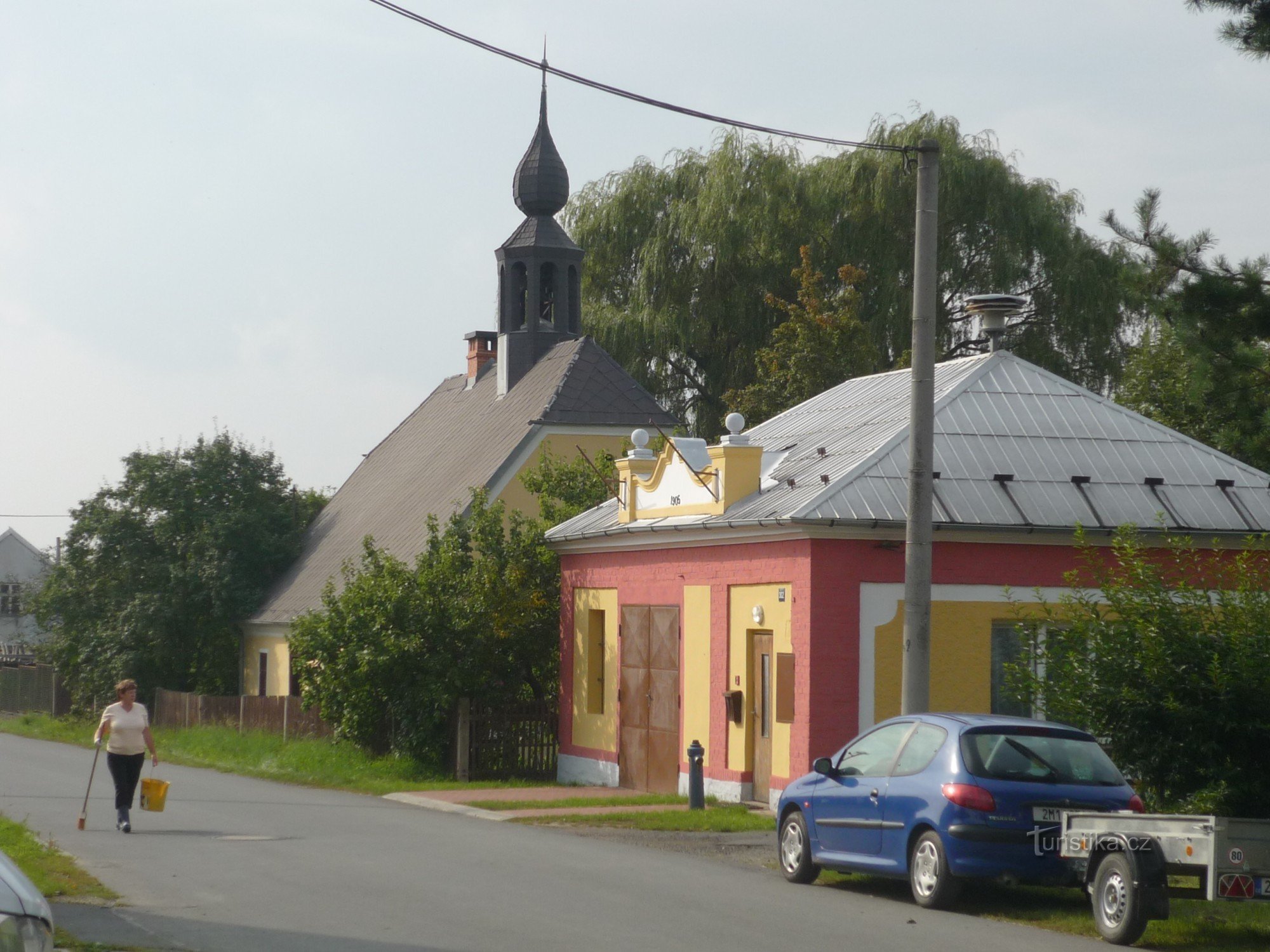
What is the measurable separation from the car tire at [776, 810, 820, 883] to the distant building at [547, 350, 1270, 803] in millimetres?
4756

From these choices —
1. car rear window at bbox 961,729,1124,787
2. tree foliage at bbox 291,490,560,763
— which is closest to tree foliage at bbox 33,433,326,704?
tree foliage at bbox 291,490,560,763

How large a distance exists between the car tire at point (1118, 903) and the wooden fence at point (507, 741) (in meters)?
15.8

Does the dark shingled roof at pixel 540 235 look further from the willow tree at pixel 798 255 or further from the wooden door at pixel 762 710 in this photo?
the wooden door at pixel 762 710

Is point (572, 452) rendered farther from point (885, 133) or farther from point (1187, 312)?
point (1187, 312)

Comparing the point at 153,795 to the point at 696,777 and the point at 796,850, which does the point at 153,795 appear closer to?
the point at 696,777

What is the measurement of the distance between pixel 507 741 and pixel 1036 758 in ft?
49.6

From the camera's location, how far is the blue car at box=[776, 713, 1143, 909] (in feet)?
38.7

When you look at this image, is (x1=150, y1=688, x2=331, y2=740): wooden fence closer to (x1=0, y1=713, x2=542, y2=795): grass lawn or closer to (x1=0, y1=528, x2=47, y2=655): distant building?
(x1=0, y1=713, x2=542, y2=795): grass lawn

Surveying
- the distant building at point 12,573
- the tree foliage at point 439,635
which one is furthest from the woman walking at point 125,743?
the distant building at point 12,573

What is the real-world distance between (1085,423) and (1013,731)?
1085cm

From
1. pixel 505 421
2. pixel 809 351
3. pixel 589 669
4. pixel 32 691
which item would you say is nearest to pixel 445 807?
pixel 589 669

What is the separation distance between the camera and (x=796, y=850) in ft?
45.5

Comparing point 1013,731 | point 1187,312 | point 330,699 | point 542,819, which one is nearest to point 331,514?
point 330,699

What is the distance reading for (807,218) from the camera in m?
39.4
